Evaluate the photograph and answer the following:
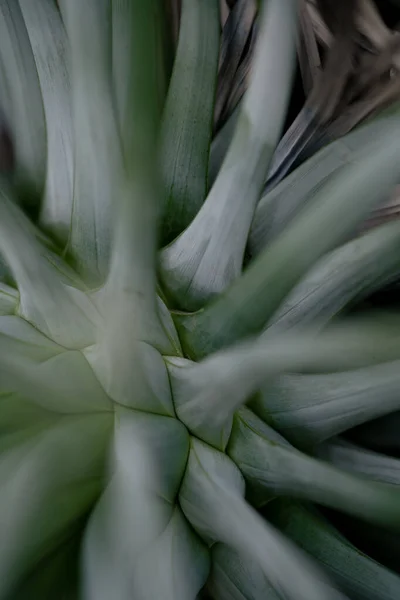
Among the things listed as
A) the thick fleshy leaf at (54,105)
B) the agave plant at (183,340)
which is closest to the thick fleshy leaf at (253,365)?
Result: the agave plant at (183,340)

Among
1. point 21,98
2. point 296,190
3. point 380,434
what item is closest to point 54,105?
point 21,98

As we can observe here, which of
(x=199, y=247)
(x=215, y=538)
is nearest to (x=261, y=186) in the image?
(x=199, y=247)

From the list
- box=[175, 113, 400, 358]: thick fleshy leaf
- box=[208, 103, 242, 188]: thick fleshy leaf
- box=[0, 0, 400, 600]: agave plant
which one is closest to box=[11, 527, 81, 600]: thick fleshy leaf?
box=[0, 0, 400, 600]: agave plant

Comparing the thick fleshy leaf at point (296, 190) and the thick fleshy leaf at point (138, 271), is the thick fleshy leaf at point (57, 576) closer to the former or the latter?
the thick fleshy leaf at point (138, 271)

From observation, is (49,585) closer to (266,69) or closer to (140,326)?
(140,326)

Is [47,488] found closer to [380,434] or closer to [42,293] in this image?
[42,293]

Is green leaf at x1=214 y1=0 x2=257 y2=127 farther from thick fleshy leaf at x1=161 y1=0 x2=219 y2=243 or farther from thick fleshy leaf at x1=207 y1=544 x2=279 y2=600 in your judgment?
thick fleshy leaf at x1=207 y1=544 x2=279 y2=600
